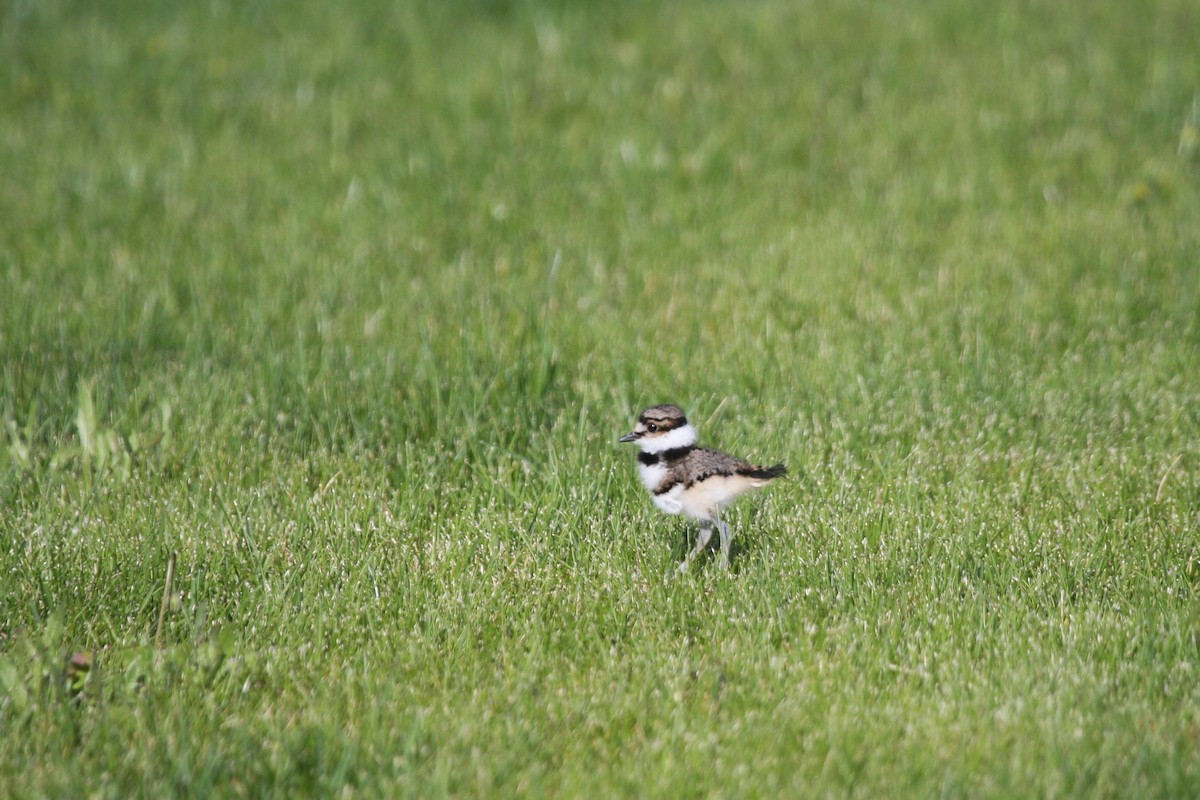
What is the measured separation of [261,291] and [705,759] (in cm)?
476

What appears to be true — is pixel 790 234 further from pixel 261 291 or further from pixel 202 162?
pixel 202 162

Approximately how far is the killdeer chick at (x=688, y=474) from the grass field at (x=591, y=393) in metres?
0.23

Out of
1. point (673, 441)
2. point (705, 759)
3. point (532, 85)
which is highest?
point (532, 85)

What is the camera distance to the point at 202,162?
372 inches

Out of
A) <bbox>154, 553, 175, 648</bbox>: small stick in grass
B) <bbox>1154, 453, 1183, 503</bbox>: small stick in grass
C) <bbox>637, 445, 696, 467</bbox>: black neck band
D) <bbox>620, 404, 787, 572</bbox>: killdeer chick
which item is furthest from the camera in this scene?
<bbox>1154, 453, 1183, 503</bbox>: small stick in grass

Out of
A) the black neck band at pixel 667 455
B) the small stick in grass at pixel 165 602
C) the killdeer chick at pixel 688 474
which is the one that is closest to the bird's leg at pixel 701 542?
the killdeer chick at pixel 688 474

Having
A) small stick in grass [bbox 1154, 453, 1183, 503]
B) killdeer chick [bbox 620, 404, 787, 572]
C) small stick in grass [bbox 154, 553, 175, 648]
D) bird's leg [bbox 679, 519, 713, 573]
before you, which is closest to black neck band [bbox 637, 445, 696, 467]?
killdeer chick [bbox 620, 404, 787, 572]

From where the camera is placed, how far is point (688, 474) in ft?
16.1

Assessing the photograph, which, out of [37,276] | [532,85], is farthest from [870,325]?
[37,276]

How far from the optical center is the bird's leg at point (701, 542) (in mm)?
4930

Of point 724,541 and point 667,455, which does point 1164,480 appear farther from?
point 667,455

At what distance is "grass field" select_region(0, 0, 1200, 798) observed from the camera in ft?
13.3

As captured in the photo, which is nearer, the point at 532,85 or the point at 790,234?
the point at 790,234

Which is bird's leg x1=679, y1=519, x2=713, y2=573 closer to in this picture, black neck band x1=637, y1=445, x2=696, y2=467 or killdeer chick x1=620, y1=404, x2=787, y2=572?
killdeer chick x1=620, y1=404, x2=787, y2=572
